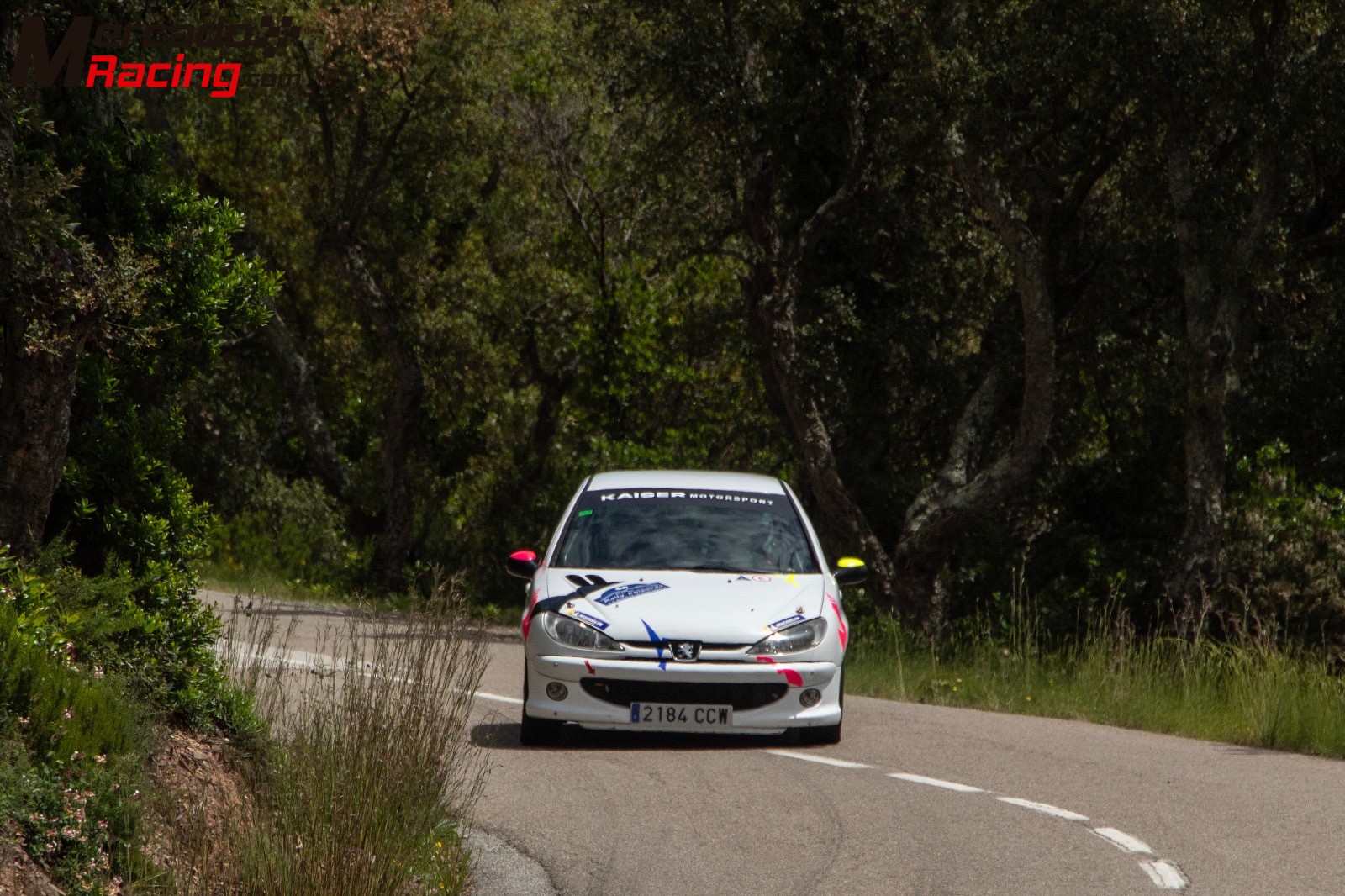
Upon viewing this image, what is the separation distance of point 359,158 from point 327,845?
21.0 m

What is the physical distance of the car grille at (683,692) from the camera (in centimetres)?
1041

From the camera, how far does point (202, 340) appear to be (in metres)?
8.47

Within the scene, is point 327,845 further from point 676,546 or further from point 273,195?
point 273,195

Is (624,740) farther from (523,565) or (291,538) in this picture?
(291,538)

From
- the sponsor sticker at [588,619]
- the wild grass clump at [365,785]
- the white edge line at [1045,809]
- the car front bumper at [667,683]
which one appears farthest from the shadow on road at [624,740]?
the wild grass clump at [365,785]

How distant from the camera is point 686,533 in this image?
465 inches

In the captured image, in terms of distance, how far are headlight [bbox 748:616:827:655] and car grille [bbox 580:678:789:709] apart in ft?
0.74

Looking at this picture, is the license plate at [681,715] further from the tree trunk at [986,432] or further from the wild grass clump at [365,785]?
the tree trunk at [986,432]

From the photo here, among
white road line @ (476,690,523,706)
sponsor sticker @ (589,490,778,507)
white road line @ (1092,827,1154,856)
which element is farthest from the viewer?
white road line @ (476,690,523,706)

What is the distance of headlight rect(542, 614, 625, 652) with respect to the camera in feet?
34.4

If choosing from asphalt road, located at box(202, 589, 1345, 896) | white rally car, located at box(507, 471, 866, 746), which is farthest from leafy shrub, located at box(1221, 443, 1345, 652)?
white rally car, located at box(507, 471, 866, 746)

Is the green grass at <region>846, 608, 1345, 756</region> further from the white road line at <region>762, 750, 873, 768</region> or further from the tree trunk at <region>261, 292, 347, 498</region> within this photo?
the tree trunk at <region>261, 292, 347, 498</region>

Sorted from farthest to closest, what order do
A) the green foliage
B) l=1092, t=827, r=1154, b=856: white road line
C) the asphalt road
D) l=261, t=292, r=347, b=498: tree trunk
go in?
l=261, t=292, r=347, b=498: tree trunk, l=1092, t=827, r=1154, b=856: white road line, the asphalt road, the green foliage

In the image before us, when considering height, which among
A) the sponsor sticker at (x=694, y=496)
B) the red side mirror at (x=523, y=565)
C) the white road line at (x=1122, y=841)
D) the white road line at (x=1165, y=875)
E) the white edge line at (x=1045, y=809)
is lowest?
the white road line at (x=1165, y=875)
